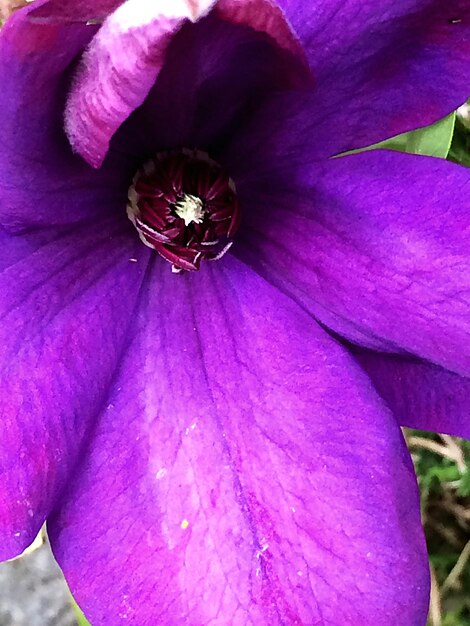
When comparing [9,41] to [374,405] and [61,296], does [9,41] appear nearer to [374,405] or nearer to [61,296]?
[61,296]

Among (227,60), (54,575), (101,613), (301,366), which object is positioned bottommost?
(54,575)

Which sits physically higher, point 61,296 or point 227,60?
point 227,60

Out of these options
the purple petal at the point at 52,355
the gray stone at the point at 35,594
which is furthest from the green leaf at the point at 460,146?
the gray stone at the point at 35,594

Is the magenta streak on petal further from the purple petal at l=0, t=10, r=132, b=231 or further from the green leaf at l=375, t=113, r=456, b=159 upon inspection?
the green leaf at l=375, t=113, r=456, b=159

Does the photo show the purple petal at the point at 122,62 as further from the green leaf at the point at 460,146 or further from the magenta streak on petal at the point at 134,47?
the green leaf at the point at 460,146

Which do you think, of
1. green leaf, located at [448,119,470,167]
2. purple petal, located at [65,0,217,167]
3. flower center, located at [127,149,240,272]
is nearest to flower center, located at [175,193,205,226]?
flower center, located at [127,149,240,272]

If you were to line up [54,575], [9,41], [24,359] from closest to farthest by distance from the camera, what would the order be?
[9,41] → [24,359] → [54,575]

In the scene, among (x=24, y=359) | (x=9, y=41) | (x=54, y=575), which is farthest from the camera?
(x=54, y=575)

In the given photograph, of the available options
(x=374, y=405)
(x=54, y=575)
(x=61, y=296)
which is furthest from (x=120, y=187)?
(x=54, y=575)
